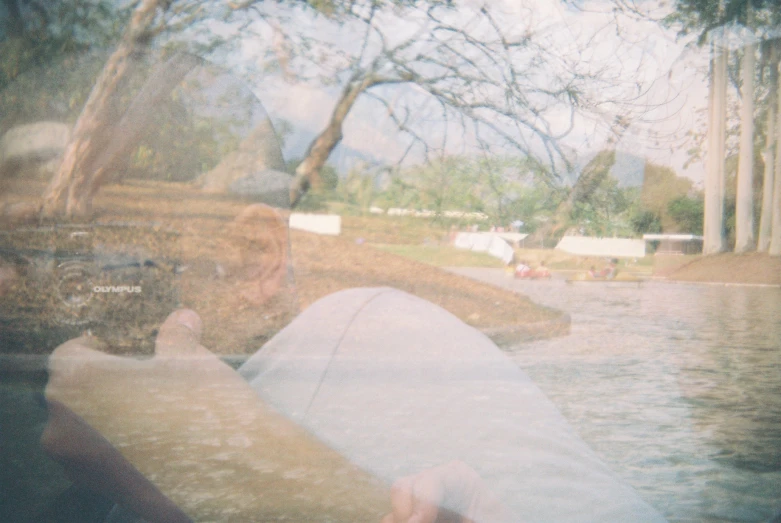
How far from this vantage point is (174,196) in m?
1.29

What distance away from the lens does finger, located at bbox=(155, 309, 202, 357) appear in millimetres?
1336

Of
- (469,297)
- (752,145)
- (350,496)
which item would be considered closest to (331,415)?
(350,496)

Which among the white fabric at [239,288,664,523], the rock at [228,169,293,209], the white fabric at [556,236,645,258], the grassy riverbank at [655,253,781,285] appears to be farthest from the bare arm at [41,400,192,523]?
the grassy riverbank at [655,253,781,285]

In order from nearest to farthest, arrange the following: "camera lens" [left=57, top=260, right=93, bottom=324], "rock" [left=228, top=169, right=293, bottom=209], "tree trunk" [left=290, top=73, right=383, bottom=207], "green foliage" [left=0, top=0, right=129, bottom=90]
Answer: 1. "tree trunk" [left=290, top=73, right=383, bottom=207]
2. "rock" [left=228, top=169, right=293, bottom=209]
3. "green foliage" [left=0, top=0, right=129, bottom=90]
4. "camera lens" [left=57, top=260, right=93, bottom=324]

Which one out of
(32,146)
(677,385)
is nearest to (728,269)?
(677,385)

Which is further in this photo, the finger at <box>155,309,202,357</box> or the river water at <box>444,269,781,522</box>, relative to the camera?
the finger at <box>155,309,202,357</box>

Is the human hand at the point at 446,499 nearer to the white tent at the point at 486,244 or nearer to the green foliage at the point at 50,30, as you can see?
the white tent at the point at 486,244

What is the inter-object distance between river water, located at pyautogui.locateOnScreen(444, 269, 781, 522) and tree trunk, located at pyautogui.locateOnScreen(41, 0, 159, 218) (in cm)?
85

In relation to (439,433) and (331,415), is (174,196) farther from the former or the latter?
(439,433)

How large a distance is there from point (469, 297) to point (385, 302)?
0.43ft

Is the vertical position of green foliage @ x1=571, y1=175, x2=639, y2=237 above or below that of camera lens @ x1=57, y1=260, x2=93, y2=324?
above

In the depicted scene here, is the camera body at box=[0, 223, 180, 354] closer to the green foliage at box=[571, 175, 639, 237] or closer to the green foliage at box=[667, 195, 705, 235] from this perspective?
the green foliage at box=[571, 175, 639, 237]

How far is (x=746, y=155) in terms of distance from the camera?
0.86 m

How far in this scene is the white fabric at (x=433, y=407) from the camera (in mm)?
860
